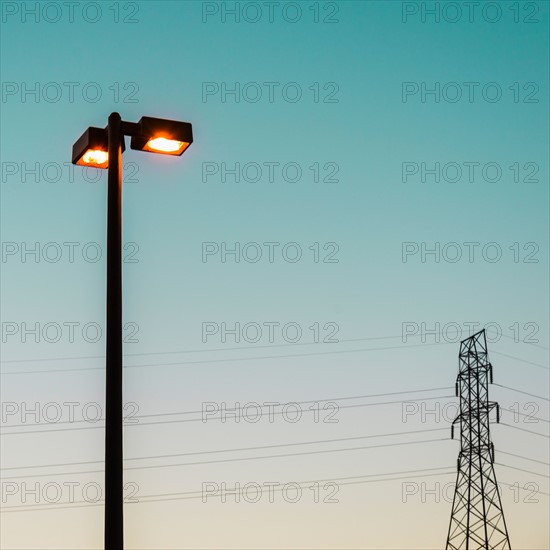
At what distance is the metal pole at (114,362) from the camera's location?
896 centimetres

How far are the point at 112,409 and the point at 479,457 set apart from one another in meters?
32.5

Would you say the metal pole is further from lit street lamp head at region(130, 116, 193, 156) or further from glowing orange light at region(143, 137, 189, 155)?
glowing orange light at region(143, 137, 189, 155)

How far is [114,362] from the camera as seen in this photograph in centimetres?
933

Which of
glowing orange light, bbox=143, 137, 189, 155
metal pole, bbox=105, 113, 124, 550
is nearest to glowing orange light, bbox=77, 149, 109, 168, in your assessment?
metal pole, bbox=105, 113, 124, 550

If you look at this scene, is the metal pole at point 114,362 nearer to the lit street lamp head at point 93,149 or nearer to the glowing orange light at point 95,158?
the lit street lamp head at point 93,149

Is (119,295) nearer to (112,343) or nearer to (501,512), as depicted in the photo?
(112,343)

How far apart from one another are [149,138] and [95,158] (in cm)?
74

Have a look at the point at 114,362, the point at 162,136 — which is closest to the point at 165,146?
the point at 162,136

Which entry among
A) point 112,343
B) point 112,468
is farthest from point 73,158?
point 112,468

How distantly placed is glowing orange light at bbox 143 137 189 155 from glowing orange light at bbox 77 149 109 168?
497mm

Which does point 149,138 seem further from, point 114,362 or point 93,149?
point 114,362

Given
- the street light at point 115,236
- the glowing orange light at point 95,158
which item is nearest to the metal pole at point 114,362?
the street light at point 115,236

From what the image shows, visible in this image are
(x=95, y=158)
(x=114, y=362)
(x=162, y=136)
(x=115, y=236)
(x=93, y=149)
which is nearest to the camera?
(x=114, y=362)

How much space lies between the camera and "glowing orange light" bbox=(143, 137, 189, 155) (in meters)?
10.5
